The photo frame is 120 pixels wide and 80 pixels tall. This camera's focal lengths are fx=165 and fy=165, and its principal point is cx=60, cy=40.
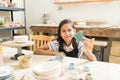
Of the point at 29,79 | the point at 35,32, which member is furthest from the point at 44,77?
the point at 35,32

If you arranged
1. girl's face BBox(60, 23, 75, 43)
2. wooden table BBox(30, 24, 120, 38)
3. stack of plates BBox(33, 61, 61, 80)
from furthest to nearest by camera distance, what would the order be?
wooden table BBox(30, 24, 120, 38)
girl's face BBox(60, 23, 75, 43)
stack of plates BBox(33, 61, 61, 80)

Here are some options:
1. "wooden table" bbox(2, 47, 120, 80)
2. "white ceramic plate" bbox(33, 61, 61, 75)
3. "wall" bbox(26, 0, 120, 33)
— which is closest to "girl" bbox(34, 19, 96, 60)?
"wooden table" bbox(2, 47, 120, 80)

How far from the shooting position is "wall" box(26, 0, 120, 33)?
10.2 ft

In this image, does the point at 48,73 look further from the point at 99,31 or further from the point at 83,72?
the point at 99,31

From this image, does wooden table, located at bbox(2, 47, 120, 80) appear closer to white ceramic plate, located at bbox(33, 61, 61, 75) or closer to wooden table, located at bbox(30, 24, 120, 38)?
white ceramic plate, located at bbox(33, 61, 61, 75)

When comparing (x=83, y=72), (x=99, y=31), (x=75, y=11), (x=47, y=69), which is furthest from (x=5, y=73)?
(x=75, y=11)

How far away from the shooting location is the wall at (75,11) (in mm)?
3107

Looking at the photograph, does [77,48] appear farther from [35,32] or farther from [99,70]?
[35,32]

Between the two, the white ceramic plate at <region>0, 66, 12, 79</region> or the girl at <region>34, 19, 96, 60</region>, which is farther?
the girl at <region>34, 19, 96, 60</region>

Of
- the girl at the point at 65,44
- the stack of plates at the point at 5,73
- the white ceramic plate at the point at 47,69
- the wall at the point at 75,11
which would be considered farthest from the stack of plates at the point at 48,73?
the wall at the point at 75,11

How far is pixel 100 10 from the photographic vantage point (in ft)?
10.6

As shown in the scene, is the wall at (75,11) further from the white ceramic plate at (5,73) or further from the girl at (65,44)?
the white ceramic plate at (5,73)

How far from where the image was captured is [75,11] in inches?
137

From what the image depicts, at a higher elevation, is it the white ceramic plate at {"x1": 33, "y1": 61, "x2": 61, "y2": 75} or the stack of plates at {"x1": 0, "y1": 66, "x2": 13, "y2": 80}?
the white ceramic plate at {"x1": 33, "y1": 61, "x2": 61, "y2": 75}
